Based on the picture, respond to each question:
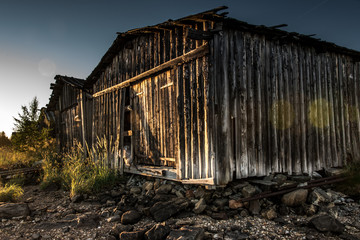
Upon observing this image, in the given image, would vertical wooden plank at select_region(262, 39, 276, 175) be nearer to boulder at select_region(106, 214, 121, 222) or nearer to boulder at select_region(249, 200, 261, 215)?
boulder at select_region(249, 200, 261, 215)

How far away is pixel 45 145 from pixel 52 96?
3001 mm

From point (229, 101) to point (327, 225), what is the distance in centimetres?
284

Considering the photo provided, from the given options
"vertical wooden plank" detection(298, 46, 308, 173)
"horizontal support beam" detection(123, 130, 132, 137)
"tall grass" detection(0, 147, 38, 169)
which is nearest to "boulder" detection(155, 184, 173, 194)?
"horizontal support beam" detection(123, 130, 132, 137)

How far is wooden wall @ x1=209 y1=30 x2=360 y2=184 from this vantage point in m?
4.73

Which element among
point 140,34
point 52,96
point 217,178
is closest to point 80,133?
point 52,96

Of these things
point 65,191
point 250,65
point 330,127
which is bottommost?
point 65,191

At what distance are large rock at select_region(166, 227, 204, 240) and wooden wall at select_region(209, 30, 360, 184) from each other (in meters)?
1.44

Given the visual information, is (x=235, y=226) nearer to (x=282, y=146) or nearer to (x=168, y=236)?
(x=168, y=236)

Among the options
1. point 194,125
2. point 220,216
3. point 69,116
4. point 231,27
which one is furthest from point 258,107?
point 69,116

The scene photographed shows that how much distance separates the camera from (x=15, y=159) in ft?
35.3

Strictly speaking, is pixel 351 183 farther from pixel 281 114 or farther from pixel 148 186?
pixel 148 186

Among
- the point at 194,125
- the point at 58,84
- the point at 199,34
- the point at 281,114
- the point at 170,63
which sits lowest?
the point at 194,125

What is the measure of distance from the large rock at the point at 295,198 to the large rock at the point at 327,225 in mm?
840

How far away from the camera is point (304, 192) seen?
447 centimetres
